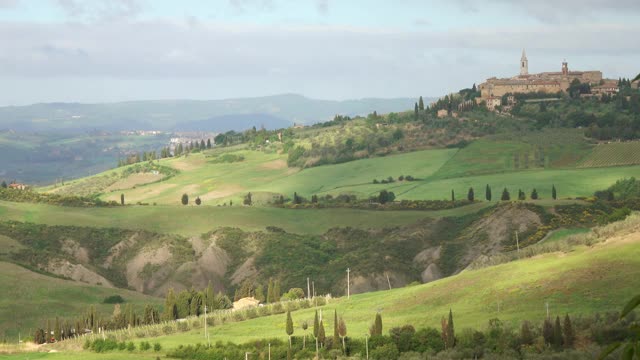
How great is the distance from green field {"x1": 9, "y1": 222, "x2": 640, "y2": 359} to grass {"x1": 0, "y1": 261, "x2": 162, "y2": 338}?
2785cm

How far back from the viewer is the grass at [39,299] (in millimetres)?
117000

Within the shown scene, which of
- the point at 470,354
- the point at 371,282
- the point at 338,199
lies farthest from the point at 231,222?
the point at 470,354

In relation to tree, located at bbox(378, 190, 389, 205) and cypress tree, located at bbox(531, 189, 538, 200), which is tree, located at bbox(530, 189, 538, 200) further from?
tree, located at bbox(378, 190, 389, 205)

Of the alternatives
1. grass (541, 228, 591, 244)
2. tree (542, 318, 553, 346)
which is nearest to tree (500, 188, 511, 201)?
grass (541, 228, 591, 244)

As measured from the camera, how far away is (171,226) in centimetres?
17438

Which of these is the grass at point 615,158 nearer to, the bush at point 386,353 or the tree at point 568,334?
the bush at point 386,353

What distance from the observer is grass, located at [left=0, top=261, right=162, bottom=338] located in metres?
117

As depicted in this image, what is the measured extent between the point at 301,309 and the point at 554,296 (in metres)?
26.3

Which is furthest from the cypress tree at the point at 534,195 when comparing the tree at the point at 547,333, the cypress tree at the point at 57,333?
the tree at the point at 547,333

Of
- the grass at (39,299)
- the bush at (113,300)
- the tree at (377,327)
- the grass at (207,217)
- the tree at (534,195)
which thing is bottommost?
the bush at (113,300)

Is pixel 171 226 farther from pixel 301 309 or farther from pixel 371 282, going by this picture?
pixel 301 309

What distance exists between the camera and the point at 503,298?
85938 mm

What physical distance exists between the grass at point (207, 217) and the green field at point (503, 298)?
6871 cm

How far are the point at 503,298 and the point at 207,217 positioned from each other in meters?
97.3
